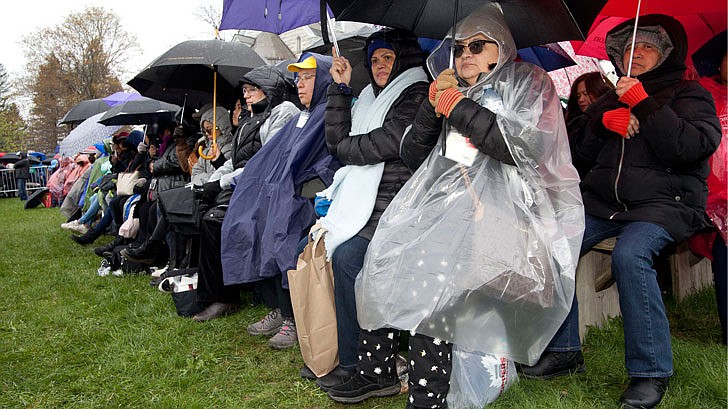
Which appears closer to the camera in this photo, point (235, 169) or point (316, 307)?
point (316, 307)

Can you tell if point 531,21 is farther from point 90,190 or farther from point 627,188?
point 90,190

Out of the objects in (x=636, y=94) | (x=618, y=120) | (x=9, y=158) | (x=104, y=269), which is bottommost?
(x=9, y=158)

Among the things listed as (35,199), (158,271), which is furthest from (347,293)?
(35,199)

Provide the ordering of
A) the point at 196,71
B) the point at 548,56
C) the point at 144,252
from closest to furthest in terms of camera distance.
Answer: the point at 548,56 < the point at 196,71 < the point at 144,252

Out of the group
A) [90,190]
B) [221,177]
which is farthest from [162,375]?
[90,190]

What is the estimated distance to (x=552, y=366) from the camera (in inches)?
122

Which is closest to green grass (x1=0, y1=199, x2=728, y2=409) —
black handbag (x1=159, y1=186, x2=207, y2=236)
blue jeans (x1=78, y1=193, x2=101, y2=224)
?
black handbag (x1=159, y1=186, x2=207, y2=236)

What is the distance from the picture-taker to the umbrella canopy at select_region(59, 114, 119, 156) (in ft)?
27.9

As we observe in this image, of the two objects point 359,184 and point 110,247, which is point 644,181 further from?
point 110,247

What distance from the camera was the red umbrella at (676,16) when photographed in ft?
10.4

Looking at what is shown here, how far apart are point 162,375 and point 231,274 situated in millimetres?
794

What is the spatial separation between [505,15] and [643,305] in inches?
61.6

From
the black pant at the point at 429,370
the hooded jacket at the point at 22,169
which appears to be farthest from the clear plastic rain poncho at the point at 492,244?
the hooded jacket at the point at 22,169

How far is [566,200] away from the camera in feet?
8.84
